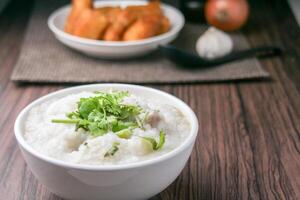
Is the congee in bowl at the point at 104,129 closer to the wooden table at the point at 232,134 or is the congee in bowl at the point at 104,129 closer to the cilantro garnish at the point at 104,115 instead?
the cilantro garnish at the point at 104,115

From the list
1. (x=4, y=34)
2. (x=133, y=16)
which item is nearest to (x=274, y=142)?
(x=133, y=16)

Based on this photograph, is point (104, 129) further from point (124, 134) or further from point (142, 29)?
point (142, 29)

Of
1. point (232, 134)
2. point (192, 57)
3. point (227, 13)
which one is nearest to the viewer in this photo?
point (232, 134)

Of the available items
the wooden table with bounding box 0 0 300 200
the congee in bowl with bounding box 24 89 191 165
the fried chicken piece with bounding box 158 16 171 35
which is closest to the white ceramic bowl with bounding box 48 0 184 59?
the fried chicken piece with bounding box 158 16 171 35

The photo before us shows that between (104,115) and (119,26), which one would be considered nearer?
(104,115)

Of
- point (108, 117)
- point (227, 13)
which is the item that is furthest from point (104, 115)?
point (227, 13)

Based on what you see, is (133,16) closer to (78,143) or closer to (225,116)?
(225,116)
